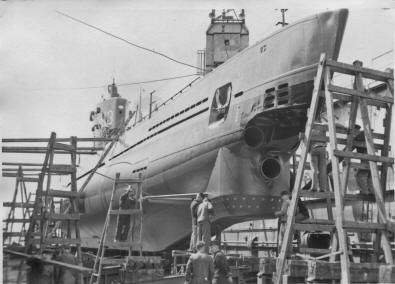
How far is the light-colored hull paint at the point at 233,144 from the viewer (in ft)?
39.3

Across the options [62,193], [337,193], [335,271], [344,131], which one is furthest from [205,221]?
[335,271]

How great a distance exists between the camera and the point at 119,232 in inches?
606

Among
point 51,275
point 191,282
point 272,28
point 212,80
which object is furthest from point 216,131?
point 51,275

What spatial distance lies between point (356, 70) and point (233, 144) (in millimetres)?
4891

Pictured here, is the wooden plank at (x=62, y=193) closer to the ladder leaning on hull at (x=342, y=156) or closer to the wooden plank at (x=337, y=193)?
the ladder leaning on hull at (x=342, y=156)

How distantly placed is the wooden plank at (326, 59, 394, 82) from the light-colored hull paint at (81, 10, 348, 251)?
9.18ft

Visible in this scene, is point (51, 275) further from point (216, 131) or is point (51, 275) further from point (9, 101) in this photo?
point (216, 131)

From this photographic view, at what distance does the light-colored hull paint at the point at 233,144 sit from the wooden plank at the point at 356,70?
2798mm

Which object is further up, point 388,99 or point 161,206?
point 388,99

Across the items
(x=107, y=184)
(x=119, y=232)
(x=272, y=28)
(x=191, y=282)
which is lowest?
(x=191, y=282)

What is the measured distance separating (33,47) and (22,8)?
1.14 m

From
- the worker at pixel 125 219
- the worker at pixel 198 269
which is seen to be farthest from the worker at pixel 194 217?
the worker at pixel 198 269

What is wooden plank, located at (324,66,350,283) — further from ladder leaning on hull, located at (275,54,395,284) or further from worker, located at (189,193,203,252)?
worker, located at (189,193,203,252)

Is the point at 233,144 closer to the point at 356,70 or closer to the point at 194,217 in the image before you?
the point at 194,217
